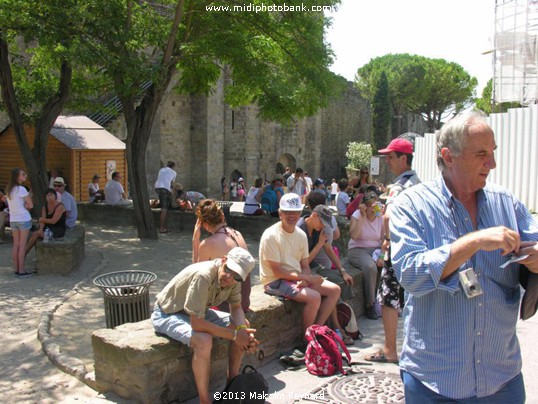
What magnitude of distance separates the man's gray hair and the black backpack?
2205 mm

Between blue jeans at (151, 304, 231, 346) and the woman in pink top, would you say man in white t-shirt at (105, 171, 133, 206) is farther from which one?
blue jeans at (151, 304, 231, 346)

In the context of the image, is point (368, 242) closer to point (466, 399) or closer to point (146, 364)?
point (146, 364)

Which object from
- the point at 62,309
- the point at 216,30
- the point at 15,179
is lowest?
the point at 62,309

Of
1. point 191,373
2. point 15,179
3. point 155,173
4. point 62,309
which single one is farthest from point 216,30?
point 155,173

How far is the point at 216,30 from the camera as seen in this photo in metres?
12.4

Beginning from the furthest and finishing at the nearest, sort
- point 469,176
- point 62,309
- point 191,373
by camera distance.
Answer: point 62,309, point 191,373, point 469,176

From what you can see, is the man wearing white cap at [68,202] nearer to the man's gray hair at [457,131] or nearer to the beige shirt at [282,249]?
the beige shirt at [282,249]

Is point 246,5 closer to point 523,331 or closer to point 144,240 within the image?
point 144,240

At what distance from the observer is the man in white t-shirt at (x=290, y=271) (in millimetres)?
5281

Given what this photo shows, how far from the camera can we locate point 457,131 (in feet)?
7.51

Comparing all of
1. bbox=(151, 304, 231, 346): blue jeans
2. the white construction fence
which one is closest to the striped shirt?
bbox=(151, 304, 231, 346): blue jeans

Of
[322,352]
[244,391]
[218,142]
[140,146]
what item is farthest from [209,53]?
[218,142]

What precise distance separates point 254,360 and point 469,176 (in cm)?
308

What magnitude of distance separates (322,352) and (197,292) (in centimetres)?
136
